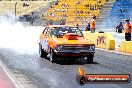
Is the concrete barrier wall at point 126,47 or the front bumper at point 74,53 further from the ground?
the front bumper at point 74,53

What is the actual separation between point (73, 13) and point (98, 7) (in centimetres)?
391

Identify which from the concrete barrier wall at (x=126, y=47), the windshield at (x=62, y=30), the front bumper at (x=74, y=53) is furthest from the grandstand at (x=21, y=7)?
the front bumper at (x=74, y=53)

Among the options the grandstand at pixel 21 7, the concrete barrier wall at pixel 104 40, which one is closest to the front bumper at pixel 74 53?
the concrete barrier wall at pixel 104 40

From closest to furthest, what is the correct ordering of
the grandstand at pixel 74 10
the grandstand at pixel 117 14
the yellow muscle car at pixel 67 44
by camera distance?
the yellow muscle car at pixel 67 44 → the grandstand at pixel 117 14 → the grandstand at pixel 74 10

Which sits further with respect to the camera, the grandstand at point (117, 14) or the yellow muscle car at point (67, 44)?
the grandstand at point (117, 14)

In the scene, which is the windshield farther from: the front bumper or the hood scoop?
the front bumper

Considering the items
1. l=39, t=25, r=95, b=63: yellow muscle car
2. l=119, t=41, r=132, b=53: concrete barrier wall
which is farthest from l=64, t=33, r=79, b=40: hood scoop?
l=119, t=41, r=132, b=53: concrete barrier wall

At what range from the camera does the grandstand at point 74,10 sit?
53031 millimetres

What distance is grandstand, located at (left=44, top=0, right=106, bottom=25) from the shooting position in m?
53.0

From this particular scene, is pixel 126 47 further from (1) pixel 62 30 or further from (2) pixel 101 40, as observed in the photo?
(1) pixel 62 30

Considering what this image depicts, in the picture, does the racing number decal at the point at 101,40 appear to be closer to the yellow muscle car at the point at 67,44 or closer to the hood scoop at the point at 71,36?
the yellow muscle car at the point at 67,44

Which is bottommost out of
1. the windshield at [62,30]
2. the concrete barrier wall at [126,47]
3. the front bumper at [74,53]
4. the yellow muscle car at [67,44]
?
the concrete barrier wall at [126,47]

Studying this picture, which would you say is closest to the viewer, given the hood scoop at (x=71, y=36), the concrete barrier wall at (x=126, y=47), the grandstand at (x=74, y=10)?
the hood scoop at (x=71, y=36)

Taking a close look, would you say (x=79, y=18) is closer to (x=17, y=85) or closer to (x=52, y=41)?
(x=52, y=41)
